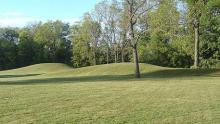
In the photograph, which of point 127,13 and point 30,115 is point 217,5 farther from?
point 30,115

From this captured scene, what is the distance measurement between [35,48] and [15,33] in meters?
14.9

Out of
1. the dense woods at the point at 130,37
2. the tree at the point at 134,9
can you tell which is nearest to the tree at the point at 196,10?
the dense woods at the point at 130,37

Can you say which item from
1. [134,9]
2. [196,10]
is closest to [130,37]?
[134,9]

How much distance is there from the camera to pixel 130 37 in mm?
38375

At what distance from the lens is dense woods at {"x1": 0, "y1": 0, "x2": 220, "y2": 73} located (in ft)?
136

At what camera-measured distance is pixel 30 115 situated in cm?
1177

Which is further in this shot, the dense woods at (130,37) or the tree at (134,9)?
the dense woods at (130,37)

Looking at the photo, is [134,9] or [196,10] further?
[196,10]

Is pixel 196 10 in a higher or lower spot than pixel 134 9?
higher

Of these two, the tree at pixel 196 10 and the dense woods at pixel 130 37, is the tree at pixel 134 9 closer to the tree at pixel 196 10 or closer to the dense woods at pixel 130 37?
the dense woods at pixel 130 37

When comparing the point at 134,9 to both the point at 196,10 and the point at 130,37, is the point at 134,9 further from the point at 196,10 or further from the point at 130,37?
the point at 196,10

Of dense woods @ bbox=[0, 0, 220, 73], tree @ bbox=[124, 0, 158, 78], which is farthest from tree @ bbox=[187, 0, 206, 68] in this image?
tree @ bbox=[124, 0, 158, 78]

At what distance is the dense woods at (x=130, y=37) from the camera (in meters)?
41.5

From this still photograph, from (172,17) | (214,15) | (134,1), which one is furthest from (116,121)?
(172,17)
